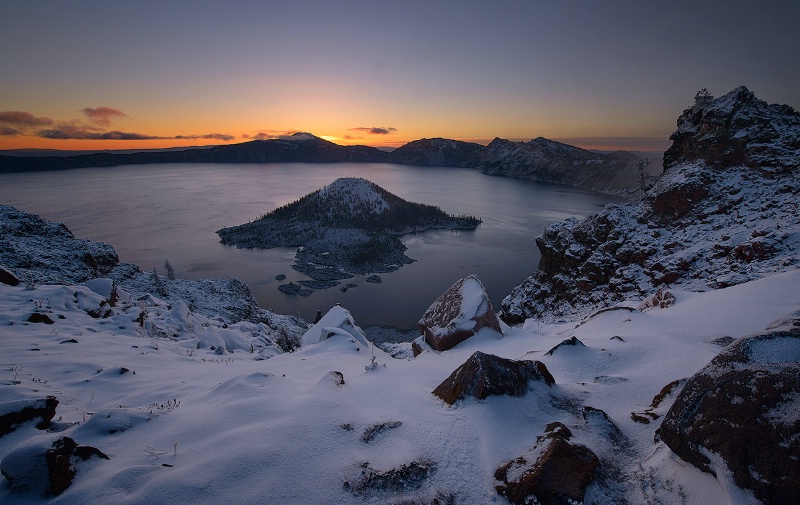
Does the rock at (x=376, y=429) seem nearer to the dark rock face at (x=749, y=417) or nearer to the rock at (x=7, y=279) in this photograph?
the dark rock face at (x=749, y=417)

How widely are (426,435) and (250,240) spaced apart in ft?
300

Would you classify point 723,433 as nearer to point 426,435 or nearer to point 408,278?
point 426,435

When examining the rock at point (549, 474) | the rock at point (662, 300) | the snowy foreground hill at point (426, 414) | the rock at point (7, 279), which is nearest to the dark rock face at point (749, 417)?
the snowy foreground hill at point (426, 414)

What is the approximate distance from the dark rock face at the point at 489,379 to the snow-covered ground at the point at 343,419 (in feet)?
0.60

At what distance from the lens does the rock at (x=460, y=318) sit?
1411 cm

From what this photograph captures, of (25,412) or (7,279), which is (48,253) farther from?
(25,412)

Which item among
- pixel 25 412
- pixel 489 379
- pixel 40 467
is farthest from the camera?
pixel 489 379

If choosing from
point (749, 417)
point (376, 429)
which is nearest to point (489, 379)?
point (376, 429)

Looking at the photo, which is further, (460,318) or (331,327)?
(331,327)

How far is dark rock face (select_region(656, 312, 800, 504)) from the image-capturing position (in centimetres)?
346

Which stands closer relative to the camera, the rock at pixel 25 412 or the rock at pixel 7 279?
the rock at pixel 25 412

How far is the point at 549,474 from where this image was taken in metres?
4.30

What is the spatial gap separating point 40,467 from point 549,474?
6170 millimetres

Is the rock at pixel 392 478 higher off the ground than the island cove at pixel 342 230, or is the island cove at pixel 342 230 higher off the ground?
the rock at pixel 392 478
